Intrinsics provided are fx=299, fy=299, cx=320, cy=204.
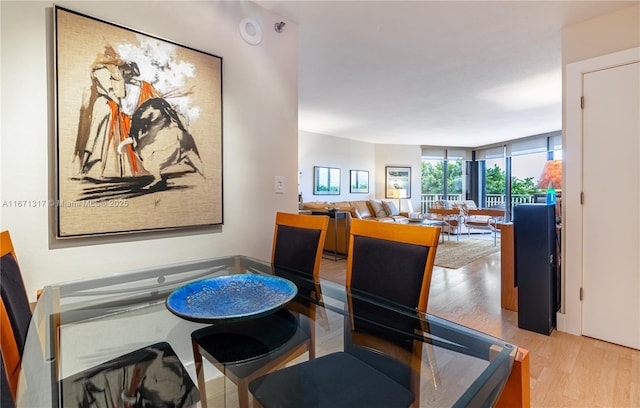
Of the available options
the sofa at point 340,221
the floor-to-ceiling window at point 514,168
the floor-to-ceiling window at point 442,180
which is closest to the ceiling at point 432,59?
the sofa at point 340,221

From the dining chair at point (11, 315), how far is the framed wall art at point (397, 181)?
7651mm

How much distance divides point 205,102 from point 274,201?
2.66 feet

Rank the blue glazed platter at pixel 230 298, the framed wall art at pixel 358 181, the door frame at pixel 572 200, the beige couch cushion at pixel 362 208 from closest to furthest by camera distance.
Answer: the blue glazed platter at pixel 230 298 → the door frame at pixel 572 200 → the beige couch cushion at pixel 362 208 → the framed wall art at pixel 358 181

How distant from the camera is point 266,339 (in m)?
1.35

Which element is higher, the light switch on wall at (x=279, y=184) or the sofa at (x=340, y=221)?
the light switch on wall at (x=279, y=184)

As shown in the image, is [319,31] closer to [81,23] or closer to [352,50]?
[352,50]

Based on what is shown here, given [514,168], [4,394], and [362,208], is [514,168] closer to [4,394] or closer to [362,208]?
[362,208]

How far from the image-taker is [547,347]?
2119 millimetres

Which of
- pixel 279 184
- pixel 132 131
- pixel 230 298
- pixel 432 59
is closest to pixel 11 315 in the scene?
pixel 230 298

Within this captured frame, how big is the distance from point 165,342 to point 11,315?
596 mm

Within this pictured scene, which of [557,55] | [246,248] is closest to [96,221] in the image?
[246,248]

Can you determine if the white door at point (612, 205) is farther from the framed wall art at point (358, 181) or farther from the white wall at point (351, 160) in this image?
the framed wall art at point (358, 181)

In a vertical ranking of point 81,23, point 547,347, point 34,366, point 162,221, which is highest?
point 81,23

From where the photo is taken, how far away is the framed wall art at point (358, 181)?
748 cm
